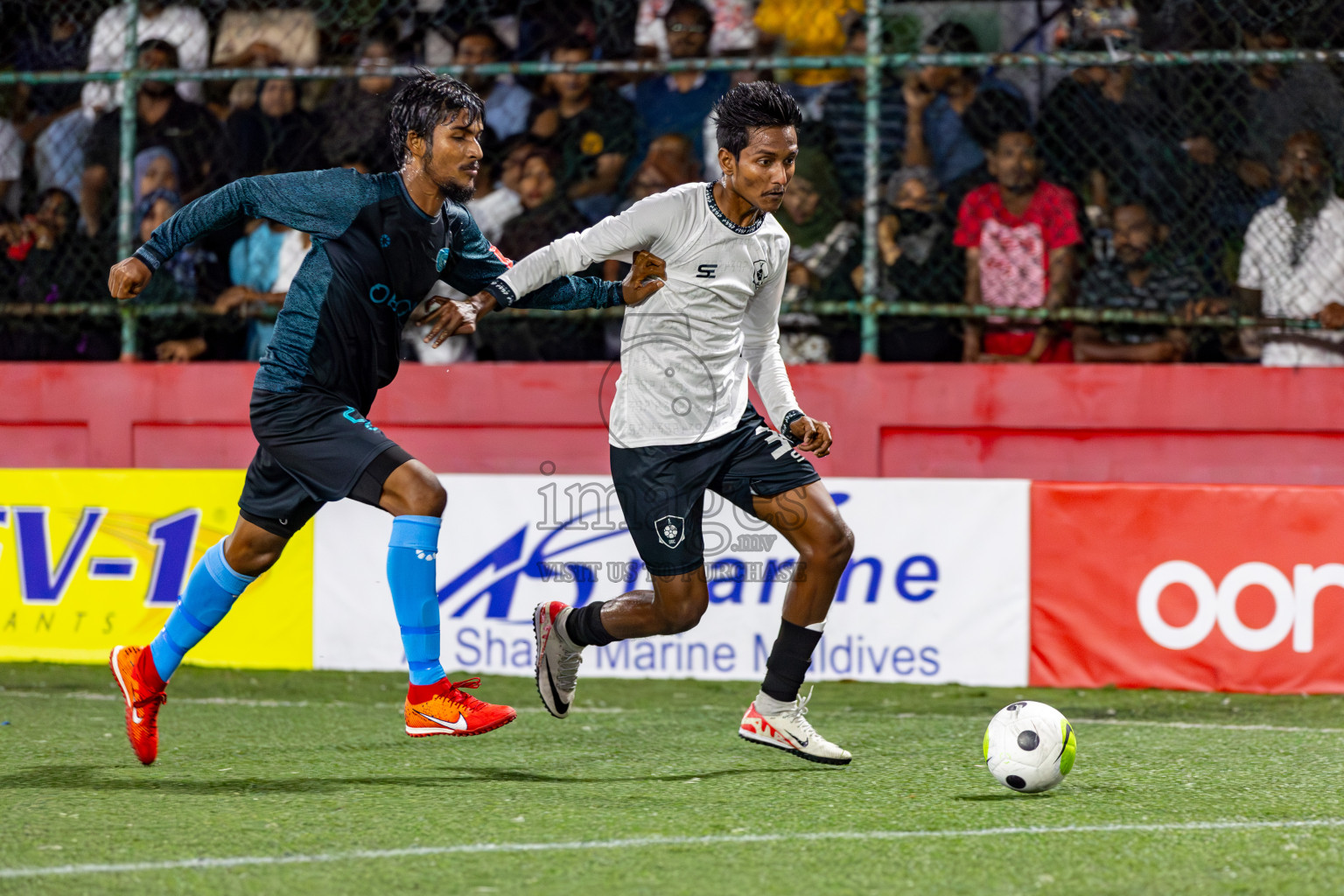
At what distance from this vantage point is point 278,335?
4.79 meters

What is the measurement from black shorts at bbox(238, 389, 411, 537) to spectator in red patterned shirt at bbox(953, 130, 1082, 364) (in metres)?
3.77

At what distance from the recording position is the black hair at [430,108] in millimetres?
4758

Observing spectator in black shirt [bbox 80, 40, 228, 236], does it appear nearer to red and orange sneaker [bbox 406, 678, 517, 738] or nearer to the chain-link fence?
the chain-link fence

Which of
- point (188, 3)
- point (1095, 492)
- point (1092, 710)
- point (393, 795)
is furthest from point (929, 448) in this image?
point (188, 3)

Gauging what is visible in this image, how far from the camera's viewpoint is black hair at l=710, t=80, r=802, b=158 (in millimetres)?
4777

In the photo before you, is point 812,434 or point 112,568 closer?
point 812,434

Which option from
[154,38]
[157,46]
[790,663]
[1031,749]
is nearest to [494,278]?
[790,663]

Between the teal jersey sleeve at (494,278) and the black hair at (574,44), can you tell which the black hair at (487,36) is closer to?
the black hair at (574,44)

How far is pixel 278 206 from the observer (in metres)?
4.71

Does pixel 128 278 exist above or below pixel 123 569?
above

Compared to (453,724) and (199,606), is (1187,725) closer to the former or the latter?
(453,724)

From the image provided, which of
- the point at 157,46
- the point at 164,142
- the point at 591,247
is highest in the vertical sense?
the point at 157,46

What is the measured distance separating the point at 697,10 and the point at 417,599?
15.1 feet

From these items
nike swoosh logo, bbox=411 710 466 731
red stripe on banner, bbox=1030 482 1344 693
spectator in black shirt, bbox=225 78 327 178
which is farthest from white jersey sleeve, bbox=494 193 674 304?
spectator in black shirt, bbox=225 78 327 178
